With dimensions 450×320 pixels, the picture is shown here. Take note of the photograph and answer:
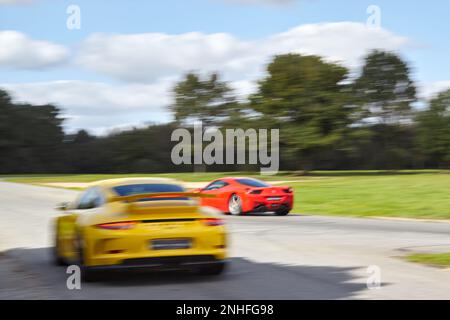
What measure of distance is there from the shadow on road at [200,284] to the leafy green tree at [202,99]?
73.0 metres

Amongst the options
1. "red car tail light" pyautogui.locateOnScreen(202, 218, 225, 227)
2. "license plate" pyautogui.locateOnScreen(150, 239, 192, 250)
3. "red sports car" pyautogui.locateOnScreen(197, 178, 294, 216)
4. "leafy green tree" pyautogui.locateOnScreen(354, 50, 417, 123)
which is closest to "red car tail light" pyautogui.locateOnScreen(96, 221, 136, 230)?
"license plate" pyautogui.locateOnScreen(150, 239, 192, 250)

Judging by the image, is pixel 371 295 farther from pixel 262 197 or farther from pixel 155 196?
pixel 262 197

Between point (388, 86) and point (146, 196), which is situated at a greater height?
point (388, 86)

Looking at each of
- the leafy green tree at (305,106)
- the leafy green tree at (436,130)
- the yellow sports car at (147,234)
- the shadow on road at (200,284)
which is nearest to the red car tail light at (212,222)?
the yellow sports car at (147,234)

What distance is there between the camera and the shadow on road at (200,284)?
815 cm

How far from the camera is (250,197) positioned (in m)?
21.8

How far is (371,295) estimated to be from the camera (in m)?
7.97

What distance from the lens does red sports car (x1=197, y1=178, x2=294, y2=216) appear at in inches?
859

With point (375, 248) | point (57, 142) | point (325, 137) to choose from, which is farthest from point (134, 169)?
point (375, 248)

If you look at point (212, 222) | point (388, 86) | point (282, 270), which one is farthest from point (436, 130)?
point (212, 222)

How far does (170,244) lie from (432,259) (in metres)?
4.47

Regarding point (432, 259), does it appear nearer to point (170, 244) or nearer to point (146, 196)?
point (170, 244)

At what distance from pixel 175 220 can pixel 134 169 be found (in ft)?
309

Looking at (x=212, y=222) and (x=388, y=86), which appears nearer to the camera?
(x=212, y=222)
